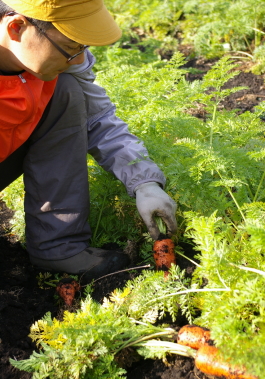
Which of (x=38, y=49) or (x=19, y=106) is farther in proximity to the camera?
(x=19, y=106)

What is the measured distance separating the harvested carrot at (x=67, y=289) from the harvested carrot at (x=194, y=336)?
2.75 ft

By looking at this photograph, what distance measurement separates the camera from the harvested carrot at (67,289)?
2.70 m

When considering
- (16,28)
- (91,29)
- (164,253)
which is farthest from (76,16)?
(164,253)

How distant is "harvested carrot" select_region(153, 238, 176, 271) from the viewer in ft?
8.87

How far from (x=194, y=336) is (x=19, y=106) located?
1.56 meters

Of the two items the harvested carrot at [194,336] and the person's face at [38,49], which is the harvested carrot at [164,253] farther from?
the person's face at [38,49]

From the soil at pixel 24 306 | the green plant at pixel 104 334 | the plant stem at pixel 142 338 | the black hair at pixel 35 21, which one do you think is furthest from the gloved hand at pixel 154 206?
the black hair at pixel 35 21

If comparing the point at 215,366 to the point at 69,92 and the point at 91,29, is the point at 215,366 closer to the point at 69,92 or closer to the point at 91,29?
the point at 91,29

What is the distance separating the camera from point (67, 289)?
274 cm

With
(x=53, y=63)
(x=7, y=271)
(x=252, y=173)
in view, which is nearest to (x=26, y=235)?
(x=7, y=271)

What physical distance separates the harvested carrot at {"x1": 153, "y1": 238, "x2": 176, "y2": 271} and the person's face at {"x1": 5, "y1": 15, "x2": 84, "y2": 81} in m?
1.20

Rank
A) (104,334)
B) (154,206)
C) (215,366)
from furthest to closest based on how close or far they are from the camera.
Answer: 1. (154,206)
2. (104,334)
3. (215,366)

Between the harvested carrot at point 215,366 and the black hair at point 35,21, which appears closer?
the harvested carrot at point 215,366

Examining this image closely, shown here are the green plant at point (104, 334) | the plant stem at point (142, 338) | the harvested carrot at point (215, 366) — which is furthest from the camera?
the plant stem at point (142, 338)
